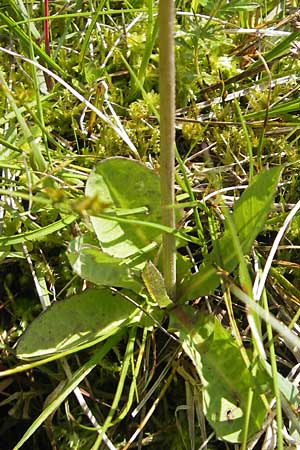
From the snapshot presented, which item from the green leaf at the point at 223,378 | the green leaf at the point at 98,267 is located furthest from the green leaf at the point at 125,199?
the green leaf at the point at 223,378

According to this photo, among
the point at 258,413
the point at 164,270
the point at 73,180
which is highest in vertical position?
the point at 73,180

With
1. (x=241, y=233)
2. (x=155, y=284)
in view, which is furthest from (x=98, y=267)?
(x=241, y=233)

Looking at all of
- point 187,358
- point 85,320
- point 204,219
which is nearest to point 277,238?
point 204,219

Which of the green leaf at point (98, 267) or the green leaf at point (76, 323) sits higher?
the green leaf at point (98, 267)

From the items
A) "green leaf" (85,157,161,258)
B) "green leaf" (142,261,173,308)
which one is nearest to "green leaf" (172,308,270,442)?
"green leaf" (142,261,173,308)

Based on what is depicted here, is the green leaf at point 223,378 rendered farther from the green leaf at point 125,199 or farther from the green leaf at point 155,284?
the green leaf at point 125,199

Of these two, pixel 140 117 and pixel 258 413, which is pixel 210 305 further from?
pixel 140 117
